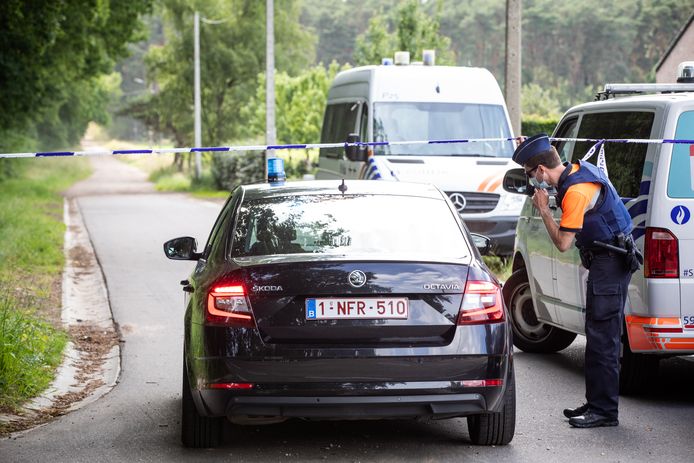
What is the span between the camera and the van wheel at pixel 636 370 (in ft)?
24.7

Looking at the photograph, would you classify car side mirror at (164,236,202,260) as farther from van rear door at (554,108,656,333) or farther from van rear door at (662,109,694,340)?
van rear door at (662,109,694,340)

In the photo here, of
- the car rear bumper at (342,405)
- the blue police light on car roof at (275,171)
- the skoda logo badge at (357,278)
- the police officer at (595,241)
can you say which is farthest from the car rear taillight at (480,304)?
the blue police light on car roof at (275,171)

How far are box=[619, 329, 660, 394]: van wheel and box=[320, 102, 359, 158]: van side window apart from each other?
368 inches

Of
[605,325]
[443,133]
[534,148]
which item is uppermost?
[534,148]

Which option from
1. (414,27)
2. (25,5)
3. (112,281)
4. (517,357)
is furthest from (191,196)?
(517,357)

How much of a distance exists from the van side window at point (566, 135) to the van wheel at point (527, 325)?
3.62ft

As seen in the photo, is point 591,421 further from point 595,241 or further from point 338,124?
point 338,124

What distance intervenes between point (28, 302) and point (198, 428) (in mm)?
6347

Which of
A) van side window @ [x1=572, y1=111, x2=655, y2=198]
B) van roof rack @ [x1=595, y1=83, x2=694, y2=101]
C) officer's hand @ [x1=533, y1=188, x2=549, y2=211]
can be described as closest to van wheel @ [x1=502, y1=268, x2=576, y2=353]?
van side window @ [x1=572, y1=111, x2=655, y2=198]

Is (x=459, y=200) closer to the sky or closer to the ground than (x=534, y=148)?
closer to the ground

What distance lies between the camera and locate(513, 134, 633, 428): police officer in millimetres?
6684

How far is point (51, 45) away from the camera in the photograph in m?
31.3

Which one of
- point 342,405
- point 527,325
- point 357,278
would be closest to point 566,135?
point 527,325

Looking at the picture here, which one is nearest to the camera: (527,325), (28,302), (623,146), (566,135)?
(623,146)
